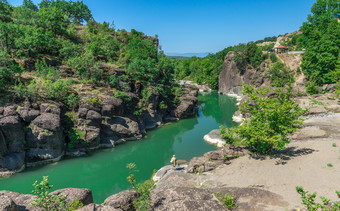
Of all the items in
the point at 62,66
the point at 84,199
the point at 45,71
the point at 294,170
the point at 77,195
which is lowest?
the point at 294,170

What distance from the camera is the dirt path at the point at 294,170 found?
10.5 m

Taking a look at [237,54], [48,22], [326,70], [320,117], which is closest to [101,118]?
[48,22]

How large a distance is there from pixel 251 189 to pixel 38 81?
24078 mm

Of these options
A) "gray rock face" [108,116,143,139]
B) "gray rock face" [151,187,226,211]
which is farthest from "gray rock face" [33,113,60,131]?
"gray rock face" [151,187,226,211]

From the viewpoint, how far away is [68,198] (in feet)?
26.4

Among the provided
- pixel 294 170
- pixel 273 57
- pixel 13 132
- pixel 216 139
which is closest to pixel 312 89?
pixel 273 57

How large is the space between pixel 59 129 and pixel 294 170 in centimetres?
1958

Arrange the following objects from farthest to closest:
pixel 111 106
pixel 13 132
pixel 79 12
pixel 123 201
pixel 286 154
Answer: pixel 79 12
pixel 111 106
pixel 13 132
pixel 286 154
pixel 123 201

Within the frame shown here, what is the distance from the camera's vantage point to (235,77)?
58062 mm

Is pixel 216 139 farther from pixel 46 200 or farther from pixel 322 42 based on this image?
pixel 322 42

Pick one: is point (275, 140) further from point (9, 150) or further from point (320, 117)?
point (9, 150)

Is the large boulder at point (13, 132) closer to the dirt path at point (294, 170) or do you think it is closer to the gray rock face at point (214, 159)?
the gray rock face at point (214, 159)

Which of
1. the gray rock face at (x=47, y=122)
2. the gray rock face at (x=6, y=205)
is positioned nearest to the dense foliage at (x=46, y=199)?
the gray rock face at (x=6, y=205)

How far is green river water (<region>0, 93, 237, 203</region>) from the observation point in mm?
15773
